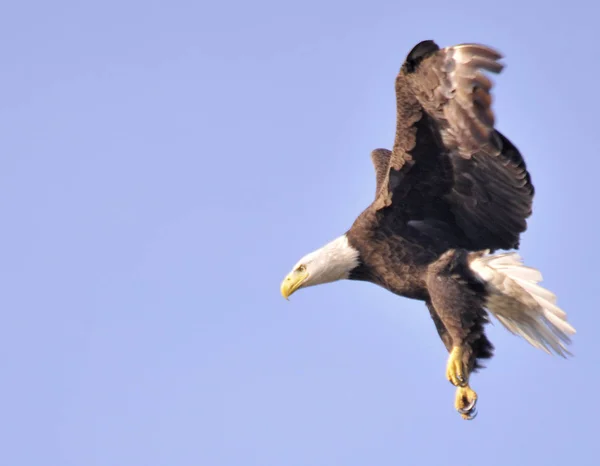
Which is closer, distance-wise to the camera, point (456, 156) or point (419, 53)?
point (419, 53)

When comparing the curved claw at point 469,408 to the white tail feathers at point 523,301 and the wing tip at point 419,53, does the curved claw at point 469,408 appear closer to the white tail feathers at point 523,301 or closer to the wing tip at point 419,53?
the white tail feathers at point 523,301

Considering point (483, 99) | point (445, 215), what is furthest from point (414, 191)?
point (483, 99)

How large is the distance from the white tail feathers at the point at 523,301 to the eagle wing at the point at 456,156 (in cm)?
37

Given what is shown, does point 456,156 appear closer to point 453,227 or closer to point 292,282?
point 453,227

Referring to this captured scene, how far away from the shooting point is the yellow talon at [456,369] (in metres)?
10.6

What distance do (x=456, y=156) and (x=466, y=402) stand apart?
1862 mm

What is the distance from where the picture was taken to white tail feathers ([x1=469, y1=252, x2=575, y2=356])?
10453 millimetres

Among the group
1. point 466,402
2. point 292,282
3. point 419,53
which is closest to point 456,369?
point 466,402

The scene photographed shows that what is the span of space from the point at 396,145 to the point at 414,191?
460 millimetres

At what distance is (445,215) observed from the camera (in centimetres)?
1080

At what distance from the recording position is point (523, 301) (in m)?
10.6

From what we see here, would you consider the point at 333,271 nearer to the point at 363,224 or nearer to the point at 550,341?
the point at 363,224

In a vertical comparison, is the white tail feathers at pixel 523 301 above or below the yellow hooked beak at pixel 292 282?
below

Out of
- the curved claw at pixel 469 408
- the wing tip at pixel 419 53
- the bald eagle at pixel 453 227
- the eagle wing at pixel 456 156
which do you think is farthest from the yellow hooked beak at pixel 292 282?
the wing tip at pixel 419 53
